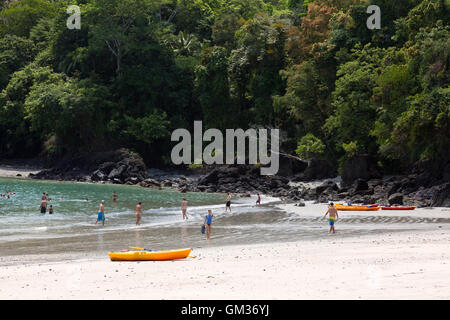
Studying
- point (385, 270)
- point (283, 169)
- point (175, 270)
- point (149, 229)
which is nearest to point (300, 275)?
point (385, 270)

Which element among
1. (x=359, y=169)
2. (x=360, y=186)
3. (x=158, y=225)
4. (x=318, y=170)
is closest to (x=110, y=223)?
(x=158, y=225)

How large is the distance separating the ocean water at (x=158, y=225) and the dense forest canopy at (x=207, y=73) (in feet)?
35.8

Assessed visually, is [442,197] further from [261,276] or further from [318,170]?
[261,276]

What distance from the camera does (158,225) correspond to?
90.0 feet

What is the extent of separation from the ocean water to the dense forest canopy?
35.8 feet

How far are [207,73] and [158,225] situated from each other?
38.4 m

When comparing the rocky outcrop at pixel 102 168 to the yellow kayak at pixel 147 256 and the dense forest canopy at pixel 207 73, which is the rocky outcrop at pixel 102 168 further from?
the yellow kayak at pixel 147 256

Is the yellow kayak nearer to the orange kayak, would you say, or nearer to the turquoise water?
the turquoise water

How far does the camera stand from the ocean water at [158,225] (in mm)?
19984

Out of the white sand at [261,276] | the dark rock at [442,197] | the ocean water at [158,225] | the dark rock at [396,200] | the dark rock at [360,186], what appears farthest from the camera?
the dark rock at [360,186]

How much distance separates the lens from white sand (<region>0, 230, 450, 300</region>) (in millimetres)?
10297

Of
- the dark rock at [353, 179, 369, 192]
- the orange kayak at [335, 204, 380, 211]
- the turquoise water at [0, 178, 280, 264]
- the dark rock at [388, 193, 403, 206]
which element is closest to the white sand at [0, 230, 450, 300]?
the turquoise water at [0, 178, 280, 264]

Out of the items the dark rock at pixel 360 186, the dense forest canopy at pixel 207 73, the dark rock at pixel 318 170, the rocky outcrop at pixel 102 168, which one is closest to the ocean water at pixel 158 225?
the dark rock at pixel 360 186
